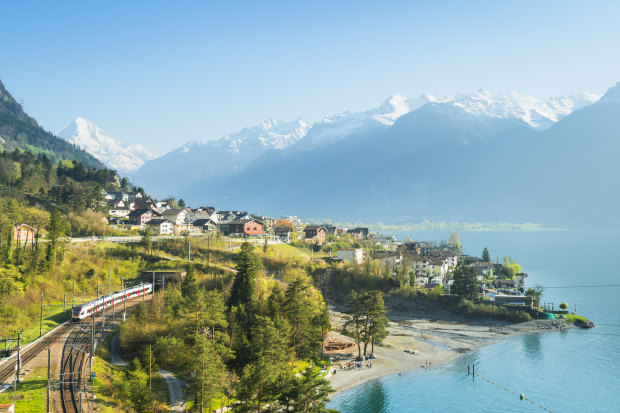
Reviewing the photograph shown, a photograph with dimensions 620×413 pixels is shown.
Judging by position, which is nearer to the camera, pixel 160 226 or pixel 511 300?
pixel 511 300

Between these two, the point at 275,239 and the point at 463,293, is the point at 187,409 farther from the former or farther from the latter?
the point at 275,239

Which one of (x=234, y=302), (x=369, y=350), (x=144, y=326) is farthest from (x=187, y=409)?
(x=369, y=350)

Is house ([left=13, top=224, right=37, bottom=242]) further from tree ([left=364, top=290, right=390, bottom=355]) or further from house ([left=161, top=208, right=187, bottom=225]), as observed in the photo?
house ([left=161, top=208, right=187, bottom=225])

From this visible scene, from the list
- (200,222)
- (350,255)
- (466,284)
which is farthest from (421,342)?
(200,222)

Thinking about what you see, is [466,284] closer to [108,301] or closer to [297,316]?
[297,316]

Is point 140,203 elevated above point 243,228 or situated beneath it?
elevated above

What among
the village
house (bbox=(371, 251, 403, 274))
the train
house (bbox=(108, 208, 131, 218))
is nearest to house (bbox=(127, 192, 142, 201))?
the village

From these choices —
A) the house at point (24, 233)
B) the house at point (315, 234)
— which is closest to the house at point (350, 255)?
the house at point (315, 234)
